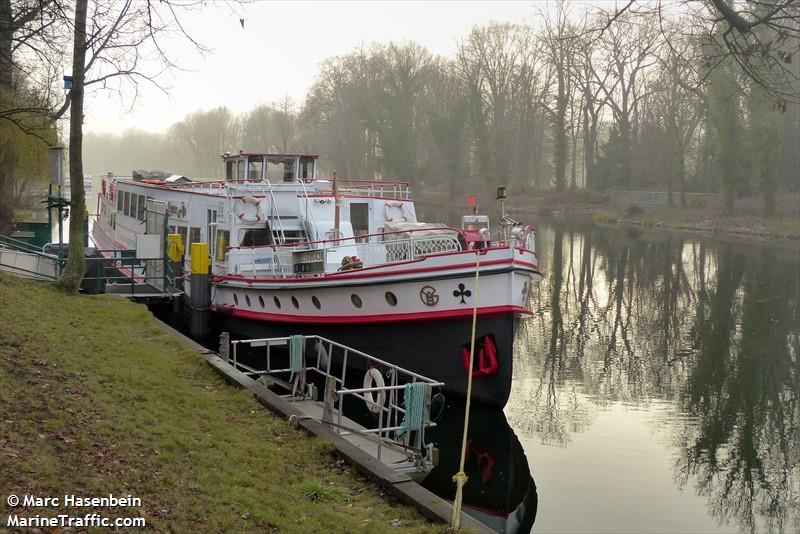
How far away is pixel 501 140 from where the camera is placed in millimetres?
78375

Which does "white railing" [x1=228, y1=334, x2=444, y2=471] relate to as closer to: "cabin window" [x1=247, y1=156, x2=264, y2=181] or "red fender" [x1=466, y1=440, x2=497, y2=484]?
"red fender" [x1=466, y1=440, x2=497, y2=484]

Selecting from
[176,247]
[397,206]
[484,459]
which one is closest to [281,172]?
[397,206]

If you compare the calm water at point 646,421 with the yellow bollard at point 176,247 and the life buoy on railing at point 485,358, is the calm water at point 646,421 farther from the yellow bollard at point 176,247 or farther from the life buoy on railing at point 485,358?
the yellow bollard at point 176,247

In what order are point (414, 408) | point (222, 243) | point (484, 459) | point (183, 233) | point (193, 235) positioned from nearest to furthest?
point (414, 408), point (484, 459), point (222, 243), point (193, 235), point (183, 233)

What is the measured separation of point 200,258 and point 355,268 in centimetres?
482

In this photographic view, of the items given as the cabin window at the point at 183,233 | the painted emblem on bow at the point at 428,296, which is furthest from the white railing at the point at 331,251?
the cabin window at the point at 183,233

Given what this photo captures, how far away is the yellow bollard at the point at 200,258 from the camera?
20156mm

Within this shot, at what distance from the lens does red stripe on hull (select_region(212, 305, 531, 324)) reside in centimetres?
1525

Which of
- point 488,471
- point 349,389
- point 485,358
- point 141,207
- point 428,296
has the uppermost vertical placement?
point 141,207

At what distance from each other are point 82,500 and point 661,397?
44.5 feet

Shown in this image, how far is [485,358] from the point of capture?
15.6 metres

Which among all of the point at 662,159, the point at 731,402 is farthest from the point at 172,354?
the point at 662,159

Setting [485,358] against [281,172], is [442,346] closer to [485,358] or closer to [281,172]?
[485,358]

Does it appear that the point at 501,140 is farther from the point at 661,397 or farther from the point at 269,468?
the point at 269,468
